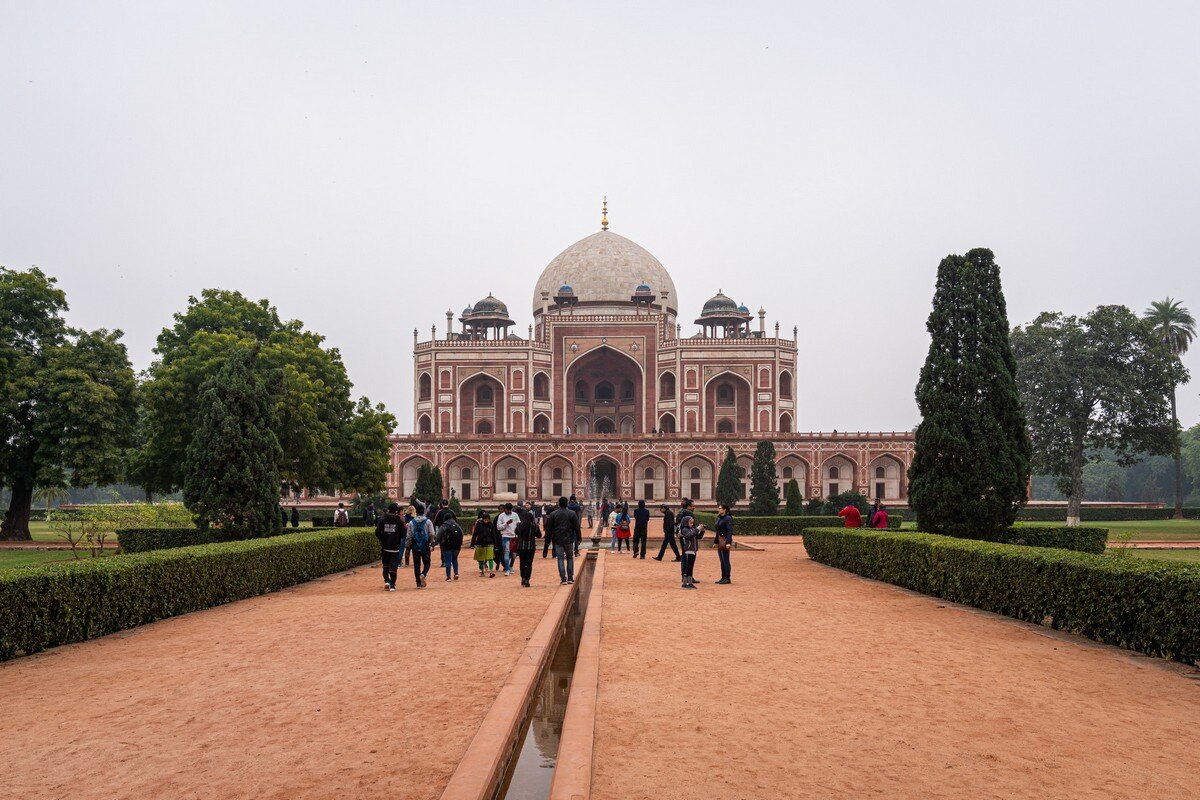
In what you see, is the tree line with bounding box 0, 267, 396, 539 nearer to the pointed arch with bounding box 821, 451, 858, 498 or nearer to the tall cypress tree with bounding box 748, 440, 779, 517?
the tall cypress tree with bounding box 748, 440, 779, 517

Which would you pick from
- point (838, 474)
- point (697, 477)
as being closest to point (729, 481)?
point (697, 477)

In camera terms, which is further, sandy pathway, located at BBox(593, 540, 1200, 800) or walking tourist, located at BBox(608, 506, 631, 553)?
walking tourist, located at BBox(608, 506, 631, 553)

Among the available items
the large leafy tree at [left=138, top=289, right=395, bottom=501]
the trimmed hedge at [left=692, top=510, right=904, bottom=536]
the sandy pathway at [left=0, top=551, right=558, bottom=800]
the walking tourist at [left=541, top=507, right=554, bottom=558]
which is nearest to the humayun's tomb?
the trimmed hedge at [left=692, top=510, right=904, bottom=536]

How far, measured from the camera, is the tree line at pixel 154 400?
25766 mm

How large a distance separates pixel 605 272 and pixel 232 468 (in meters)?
50.4

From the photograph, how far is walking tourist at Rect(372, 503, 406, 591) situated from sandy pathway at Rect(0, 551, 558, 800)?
2.32 metres

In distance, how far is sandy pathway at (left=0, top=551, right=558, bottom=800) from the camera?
514 cm

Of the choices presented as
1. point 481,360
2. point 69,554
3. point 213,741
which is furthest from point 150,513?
point 481,360

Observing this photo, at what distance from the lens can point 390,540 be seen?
46.5ft

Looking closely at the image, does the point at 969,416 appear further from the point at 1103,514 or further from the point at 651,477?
the point at 651,477

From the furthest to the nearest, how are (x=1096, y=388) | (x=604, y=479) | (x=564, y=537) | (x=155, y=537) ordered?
(x=604, y=479) < (x=1096, y=388) < (x=155, y=537) < (x=564, y=537)

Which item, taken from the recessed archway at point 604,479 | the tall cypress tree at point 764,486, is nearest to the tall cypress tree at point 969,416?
the tall cypress tree at point 764,486

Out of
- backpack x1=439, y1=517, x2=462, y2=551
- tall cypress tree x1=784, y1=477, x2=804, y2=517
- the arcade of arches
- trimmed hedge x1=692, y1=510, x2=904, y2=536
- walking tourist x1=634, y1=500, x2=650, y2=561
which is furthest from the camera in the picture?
the arcade of arches

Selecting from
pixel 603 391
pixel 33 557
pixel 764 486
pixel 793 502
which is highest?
pixel 603 391
